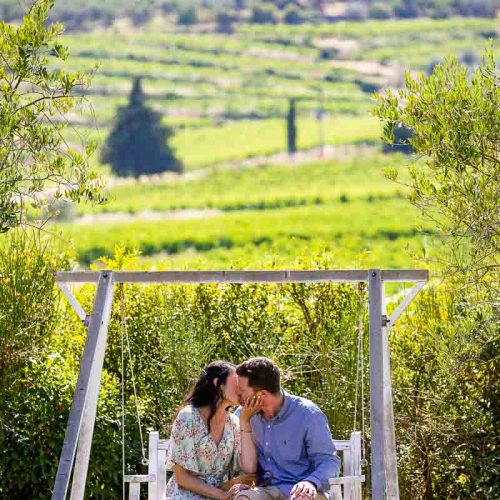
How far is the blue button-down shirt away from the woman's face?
0.20 meters

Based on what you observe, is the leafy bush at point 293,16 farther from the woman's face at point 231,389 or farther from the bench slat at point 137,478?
the woman's face at point 231,389

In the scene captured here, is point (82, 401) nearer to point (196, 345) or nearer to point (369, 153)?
point (196, 345)

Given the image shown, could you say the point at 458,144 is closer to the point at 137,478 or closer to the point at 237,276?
the point at 237,276

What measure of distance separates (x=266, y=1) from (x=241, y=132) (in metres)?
16.3

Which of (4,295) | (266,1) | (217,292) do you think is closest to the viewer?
(4,295)

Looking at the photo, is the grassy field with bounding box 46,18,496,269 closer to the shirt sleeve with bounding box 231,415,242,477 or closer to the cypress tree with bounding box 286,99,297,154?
the cypress tree with bounding box 286,99,297,154

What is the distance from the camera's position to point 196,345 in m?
7.09

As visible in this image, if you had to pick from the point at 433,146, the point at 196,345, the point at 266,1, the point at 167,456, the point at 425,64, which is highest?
the point at 266,1

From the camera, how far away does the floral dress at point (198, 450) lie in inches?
188

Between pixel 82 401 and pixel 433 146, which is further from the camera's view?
pixel 433 146

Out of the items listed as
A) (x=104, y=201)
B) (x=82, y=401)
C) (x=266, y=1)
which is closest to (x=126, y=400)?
(x=104, y=201)

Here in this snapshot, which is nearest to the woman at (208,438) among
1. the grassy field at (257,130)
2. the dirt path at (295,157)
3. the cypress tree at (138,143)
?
the grassy field at (257,130)

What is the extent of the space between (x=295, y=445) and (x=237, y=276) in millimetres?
823

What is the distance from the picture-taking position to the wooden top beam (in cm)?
500
